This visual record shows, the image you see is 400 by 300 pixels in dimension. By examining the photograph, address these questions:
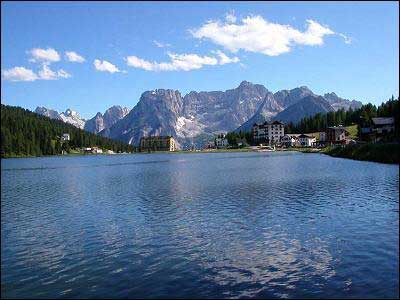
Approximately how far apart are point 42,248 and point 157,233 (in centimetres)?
1004

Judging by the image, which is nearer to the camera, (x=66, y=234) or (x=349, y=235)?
(x=349, y=235)

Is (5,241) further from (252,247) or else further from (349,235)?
(349,235)

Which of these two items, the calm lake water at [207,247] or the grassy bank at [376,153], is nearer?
the calm lake water at [207,247]

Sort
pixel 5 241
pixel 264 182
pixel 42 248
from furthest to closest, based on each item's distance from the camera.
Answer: pixel 264 182 < pixel 5 241 < pixel 42 248

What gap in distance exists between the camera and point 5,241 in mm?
37406

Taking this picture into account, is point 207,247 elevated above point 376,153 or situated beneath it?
situated beneath

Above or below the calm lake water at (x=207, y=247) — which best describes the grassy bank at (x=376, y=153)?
above

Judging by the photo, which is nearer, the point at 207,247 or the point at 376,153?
the point at 207,247

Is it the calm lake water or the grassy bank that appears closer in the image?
the calm lake water

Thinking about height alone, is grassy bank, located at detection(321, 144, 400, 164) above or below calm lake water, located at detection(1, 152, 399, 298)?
above

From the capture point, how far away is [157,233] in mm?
39094

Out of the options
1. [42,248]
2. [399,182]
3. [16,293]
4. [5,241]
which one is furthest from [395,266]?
[399,182]

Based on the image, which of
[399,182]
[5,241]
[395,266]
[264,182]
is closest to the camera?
[395,266]

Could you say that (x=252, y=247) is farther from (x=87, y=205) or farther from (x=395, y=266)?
(x=87, y=205)
